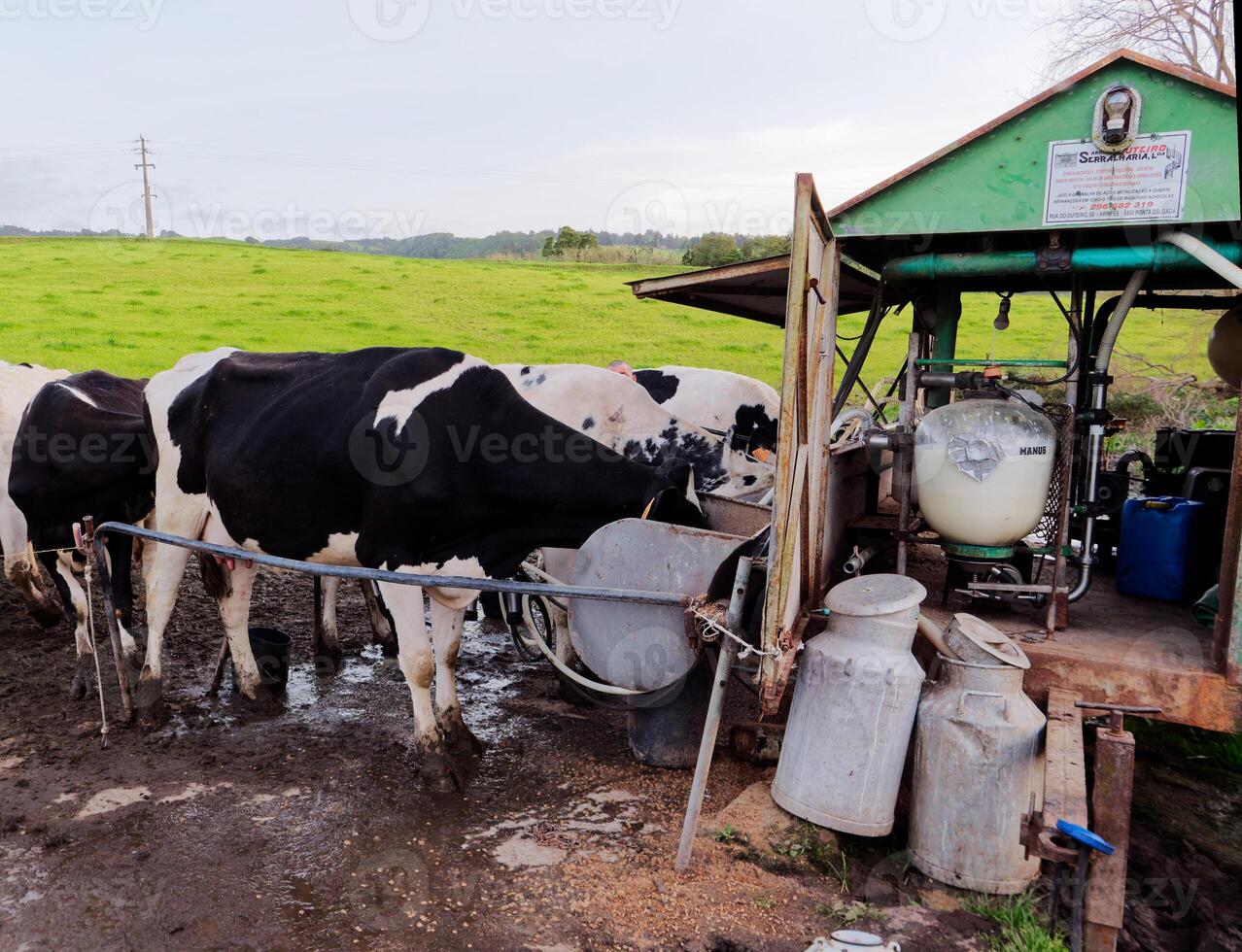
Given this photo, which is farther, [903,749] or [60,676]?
[60,676]

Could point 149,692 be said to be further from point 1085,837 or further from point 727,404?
point 727,404

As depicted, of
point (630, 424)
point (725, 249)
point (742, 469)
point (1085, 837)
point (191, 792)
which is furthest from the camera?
point (725, 249)

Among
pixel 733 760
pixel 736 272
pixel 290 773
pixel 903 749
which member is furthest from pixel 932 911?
pixel 290 773

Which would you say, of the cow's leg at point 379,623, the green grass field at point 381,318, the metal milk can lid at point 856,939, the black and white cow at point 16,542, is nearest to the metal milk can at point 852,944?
the metal milk can lid at point 856,939

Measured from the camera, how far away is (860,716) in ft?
12.1

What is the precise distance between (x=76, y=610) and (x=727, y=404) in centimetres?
546

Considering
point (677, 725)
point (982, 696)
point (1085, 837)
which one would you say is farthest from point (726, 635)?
point (1085, 837)

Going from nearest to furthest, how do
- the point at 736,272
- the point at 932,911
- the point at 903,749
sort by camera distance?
the point at 932,911 → the point at 903,749 → the point at 736,272

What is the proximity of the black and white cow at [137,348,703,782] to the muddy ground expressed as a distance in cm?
46

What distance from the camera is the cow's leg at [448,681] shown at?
502 centimetres

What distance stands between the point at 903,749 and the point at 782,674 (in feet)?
1.88

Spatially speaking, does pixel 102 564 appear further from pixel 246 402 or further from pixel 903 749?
pixel 903 749

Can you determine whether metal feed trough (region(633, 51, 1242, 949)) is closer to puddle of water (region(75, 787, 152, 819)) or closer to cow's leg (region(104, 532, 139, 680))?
puddle of water (region(75, 787, 152, 819))

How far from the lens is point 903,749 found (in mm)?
3713
